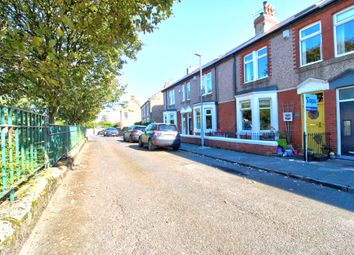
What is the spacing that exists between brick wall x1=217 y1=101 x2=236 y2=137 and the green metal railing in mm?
12754

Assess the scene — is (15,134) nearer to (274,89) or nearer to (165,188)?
(165,188)

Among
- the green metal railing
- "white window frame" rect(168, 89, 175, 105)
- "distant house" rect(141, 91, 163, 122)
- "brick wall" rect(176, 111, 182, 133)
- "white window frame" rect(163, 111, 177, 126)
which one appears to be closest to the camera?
the green metal railing

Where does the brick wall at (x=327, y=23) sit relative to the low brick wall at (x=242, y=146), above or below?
above

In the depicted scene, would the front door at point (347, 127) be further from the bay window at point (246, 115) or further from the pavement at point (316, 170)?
the bay window at point (246, 115)

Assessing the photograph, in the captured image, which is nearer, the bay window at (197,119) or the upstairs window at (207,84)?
the upstairs window at (207,84)

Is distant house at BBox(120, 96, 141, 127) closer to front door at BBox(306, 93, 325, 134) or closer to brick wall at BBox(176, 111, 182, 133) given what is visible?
brick wall at BBox(176, 111, 182, 133)

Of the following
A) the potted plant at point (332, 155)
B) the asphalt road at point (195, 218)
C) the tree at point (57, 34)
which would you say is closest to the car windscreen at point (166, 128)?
the tree at point (57, 34)

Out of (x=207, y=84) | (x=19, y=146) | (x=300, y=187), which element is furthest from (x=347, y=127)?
(x=207, y=84)

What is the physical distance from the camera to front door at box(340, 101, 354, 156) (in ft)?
31.9

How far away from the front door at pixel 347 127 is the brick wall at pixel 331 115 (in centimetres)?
25

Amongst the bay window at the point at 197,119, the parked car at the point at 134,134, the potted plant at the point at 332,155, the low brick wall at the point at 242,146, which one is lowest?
the potted plant at the point at 332,155

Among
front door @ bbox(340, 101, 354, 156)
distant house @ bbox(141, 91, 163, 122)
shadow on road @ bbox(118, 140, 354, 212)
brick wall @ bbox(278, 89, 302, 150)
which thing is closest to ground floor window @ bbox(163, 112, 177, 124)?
distant house @ bbox(141, 91, 163, 122)

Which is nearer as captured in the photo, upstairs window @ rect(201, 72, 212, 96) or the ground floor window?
upstairs window @ rect(201, 72, 212, 96)

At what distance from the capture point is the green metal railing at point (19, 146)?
379cm
